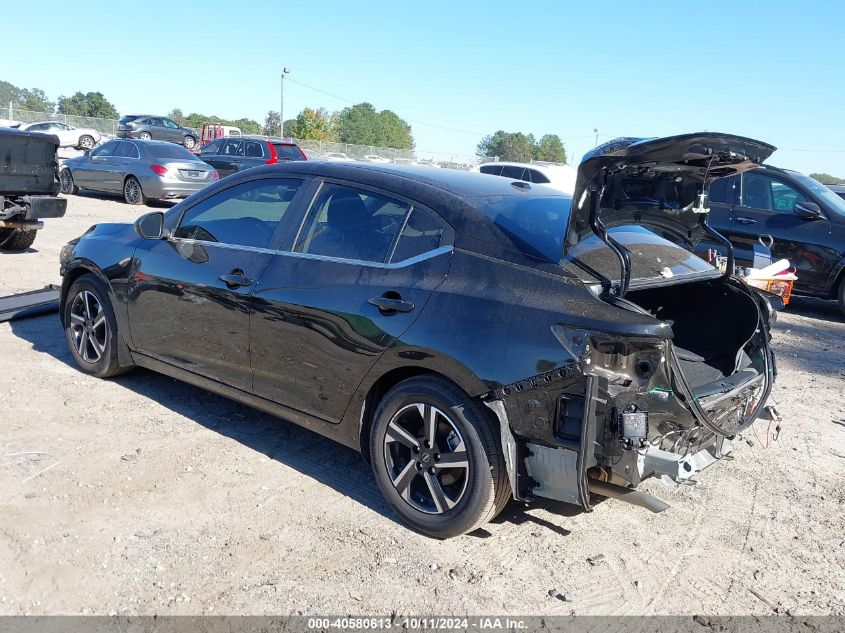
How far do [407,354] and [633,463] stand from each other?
114 centimetres

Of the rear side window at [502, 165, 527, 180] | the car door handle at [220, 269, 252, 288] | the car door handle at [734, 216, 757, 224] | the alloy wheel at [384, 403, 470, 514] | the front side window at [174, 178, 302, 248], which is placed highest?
the rear side window at [502, 165, 527, 180]

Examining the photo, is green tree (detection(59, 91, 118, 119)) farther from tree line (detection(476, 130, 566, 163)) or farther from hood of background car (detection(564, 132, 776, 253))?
hood of background car (detection(564, 132, 776, 253))

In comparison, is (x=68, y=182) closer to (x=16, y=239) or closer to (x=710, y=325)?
(x=16, y=239)

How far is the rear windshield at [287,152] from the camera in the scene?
20.3m

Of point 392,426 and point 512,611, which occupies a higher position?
point 392,426

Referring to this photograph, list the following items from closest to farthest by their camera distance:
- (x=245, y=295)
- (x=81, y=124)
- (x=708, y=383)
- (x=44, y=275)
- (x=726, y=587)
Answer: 1. (x=726, y=587)
2. (x=708, y=383)
3. (x=245, y=295)
4. (x=44, y=275)
5. (x=81, y=124)

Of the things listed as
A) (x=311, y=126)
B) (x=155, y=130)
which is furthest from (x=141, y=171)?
(x=311, y=126)

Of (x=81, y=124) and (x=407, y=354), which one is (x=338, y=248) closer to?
(x=407, y=354)

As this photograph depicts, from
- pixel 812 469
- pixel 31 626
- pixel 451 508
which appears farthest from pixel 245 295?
pixel 812 469

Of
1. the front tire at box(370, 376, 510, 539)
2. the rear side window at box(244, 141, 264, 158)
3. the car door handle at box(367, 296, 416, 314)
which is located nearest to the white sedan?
the rear side window at box(244, 141, 264, 158)

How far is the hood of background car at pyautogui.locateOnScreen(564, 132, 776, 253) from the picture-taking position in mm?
3363

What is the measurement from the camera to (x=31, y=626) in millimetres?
2873

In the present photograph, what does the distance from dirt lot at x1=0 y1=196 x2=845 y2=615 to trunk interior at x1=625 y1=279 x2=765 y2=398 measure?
2.27 feet

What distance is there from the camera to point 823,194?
10.4m
